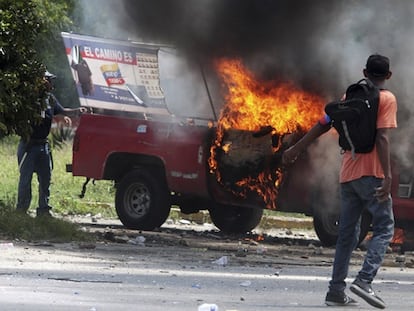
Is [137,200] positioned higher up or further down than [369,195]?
further down

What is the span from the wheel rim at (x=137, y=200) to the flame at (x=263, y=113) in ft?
4.12

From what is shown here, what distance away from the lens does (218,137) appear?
14281mm

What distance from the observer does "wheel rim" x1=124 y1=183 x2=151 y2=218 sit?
1531 cm

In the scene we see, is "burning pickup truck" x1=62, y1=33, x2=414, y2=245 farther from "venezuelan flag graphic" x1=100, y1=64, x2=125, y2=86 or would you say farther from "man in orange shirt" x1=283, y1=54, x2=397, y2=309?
"man in orange shirt" x1=283, y1=54, x2=397, y2=309

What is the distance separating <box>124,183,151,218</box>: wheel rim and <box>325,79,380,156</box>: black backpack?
6.99 metres

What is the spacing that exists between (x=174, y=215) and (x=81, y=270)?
7399 mm

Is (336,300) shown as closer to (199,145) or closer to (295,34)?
(199,145)

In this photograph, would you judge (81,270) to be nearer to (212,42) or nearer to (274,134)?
(274,134)

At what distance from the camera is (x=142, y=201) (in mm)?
15375

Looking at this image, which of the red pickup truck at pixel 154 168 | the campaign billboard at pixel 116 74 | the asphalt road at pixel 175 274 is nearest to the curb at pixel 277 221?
the red pickup truck at pixel 154 168

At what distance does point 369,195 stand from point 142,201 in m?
7.18

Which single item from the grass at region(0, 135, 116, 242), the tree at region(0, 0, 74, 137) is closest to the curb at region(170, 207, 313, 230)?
the grass at region(0, 135, 116, 242)

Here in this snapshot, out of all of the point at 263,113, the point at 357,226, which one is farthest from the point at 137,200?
the point at 357,226

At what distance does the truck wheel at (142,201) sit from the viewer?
1516 centimetres
